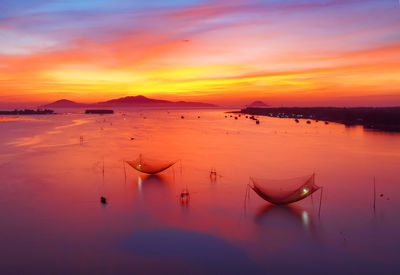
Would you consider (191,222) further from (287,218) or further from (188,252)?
(287,218)

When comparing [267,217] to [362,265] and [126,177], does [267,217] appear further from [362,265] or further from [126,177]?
[126,177]

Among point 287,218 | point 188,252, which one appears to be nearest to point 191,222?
point 188,252

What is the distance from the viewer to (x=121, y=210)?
10.7 metres

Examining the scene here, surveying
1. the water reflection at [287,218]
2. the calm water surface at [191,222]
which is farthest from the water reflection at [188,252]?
the water reflection at [287,218]

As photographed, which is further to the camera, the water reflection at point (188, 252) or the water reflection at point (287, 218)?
the water reflection at point (287, 218)

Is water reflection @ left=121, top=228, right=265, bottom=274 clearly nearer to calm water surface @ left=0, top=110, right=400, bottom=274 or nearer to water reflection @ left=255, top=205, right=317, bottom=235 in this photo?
calm water surface @ left=0, top=110, right=400, bottom=274

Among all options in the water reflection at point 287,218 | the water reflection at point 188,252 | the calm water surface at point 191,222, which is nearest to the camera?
the water reflection at point 188,252

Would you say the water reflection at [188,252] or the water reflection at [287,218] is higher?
the water reflection at [287,218]

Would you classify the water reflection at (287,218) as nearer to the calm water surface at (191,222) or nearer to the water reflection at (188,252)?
the calm water surface at (191,222)

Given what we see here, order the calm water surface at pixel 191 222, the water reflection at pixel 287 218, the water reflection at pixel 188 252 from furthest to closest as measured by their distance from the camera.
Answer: the water reflection at pixel 287 218 → the calm water surface at pixel 191 222 → the water reflection at pixel 188 252

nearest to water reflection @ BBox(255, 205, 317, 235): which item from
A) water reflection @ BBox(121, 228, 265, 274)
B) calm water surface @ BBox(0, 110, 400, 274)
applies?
calm water surface @ BBox(0, 110, 400, 274)

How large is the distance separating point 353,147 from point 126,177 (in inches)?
710

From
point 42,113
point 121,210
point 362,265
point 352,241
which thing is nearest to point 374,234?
point 352,241

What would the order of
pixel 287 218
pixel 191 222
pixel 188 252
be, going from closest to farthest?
pixel 188 252 < pixel 191 222 < pixel 287 218
